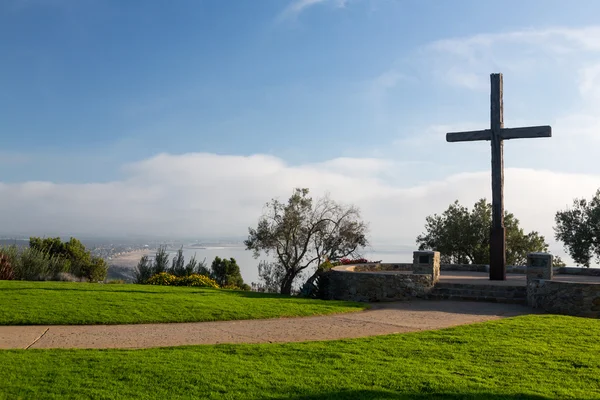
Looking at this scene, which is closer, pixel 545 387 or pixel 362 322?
pixel 545 387

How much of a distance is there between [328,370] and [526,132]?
1388 cm

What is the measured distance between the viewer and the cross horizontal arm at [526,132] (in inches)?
661

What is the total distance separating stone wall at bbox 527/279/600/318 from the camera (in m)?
11.9

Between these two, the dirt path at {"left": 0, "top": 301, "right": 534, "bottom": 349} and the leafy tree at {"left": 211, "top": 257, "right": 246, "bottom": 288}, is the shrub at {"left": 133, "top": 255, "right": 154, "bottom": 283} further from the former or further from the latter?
the dirt path at {"left": 0, "top": 301, "right": 534, "bottom": 349}

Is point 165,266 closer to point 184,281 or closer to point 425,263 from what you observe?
point 184,281

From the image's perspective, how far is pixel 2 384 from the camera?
5.39 metres

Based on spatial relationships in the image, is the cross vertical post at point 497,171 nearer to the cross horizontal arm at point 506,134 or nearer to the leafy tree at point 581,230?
the cross horizontal arm at point 506,134

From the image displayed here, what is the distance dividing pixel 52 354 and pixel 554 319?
900cm

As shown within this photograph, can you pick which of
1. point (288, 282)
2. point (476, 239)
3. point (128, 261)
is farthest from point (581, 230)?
point (128, 261)

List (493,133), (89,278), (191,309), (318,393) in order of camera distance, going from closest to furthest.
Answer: (318,393) < (191,309) < (493,133) < (89,278)

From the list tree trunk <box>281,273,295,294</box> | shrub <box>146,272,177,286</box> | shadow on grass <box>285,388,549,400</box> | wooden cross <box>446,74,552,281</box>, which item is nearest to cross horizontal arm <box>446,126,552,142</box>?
wooden cross <box>446,74,552,281</box>

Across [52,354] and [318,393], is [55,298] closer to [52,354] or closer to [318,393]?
[52,354]

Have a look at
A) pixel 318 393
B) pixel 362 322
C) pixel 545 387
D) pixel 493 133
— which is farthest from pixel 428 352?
pixel 493 133

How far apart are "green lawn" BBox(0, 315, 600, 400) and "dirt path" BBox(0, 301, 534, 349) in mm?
799
